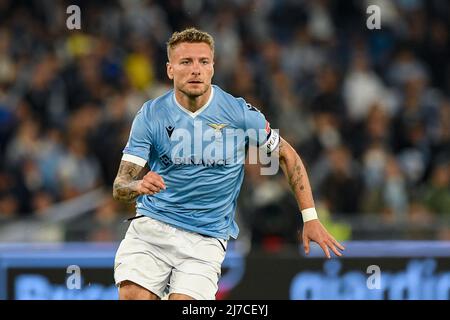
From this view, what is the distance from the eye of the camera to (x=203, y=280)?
746 centimetres

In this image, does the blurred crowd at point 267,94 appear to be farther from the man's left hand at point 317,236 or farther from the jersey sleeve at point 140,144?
the jersey sleeve at point 140,144

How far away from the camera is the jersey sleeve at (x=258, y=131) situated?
766cm

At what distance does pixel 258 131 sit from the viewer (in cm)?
767

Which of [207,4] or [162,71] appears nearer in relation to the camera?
[162,71]

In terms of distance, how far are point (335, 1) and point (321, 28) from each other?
0.84 metres

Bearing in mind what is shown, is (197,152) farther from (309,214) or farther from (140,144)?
(309,214)

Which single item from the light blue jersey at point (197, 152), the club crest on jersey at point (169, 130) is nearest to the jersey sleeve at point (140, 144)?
the light blue jersey at point (197, 152)

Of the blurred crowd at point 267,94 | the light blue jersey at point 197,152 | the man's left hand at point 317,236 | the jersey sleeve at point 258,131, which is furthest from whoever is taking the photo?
the blurred crowd at point 267,94

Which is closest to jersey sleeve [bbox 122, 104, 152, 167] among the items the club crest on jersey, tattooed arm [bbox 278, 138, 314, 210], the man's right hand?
the club crest on jersey

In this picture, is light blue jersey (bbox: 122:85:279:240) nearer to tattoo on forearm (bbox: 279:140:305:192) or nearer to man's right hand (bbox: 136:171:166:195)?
tattoo on forearm (bbox: 279:140:305:192)

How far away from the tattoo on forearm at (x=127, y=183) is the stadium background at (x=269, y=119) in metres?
4.24

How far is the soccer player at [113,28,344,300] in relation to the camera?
7.46 meters
